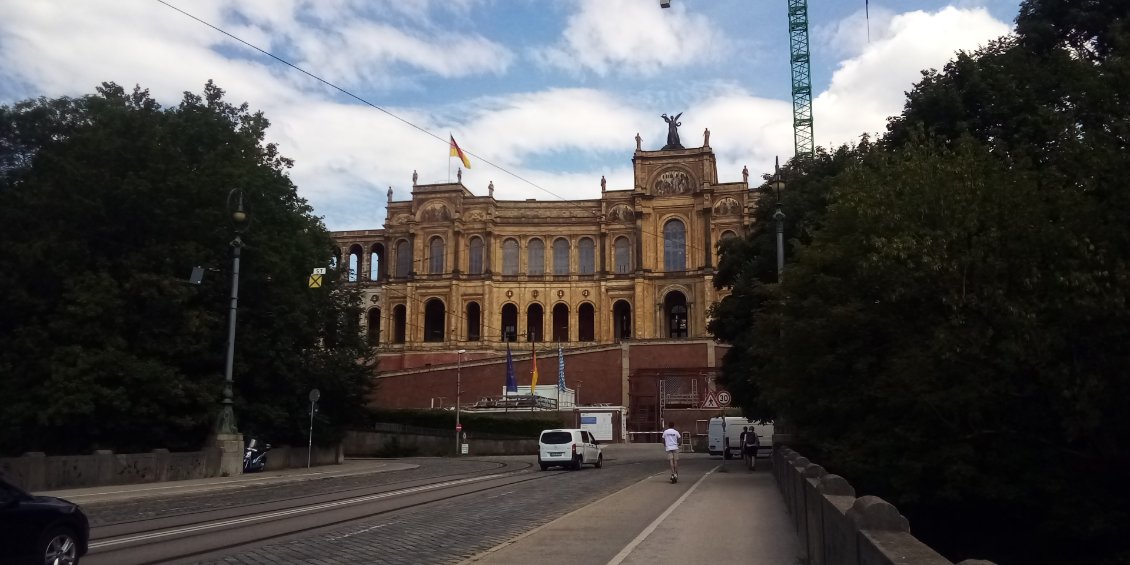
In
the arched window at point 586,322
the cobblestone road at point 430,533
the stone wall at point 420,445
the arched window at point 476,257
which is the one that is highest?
the arched window at point 476,257

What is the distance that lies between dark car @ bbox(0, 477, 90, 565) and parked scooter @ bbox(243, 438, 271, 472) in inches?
880

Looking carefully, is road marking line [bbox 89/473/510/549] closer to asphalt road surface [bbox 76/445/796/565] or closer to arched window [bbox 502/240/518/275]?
asphalt road surface [bbox 76/445/796/565]

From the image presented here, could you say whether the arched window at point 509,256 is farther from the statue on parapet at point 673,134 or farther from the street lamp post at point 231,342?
the street lamp post at point 231,342

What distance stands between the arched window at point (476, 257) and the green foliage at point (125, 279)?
162ft

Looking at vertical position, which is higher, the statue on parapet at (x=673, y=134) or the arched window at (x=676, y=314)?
the statue on parapet at (x=673, y=134)

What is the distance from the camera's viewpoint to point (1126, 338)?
576 inches

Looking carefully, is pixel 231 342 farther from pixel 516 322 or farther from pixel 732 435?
pixel 516 322

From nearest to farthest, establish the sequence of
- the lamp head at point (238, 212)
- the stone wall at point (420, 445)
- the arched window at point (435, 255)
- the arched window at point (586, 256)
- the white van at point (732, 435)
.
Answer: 1. the lamp head at point (238, 212)
2. the white van at point (732, 435)
3. the stone wall at point (420, 445)
4. the arched window at point (435, 255)
5. the arched window at point (586, 256)

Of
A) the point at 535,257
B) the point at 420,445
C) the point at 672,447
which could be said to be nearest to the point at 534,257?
the point at 535,257

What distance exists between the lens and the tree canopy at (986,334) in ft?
48.5

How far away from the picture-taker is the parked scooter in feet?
103

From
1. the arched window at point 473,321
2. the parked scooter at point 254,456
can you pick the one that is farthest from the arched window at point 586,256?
the parked scooter at point 254,456

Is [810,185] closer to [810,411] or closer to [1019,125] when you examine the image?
[1019,125]

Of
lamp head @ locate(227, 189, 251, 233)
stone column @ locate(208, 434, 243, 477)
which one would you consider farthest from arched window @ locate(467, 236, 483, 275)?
stone column @ locate(208, 434, 243, 477)
